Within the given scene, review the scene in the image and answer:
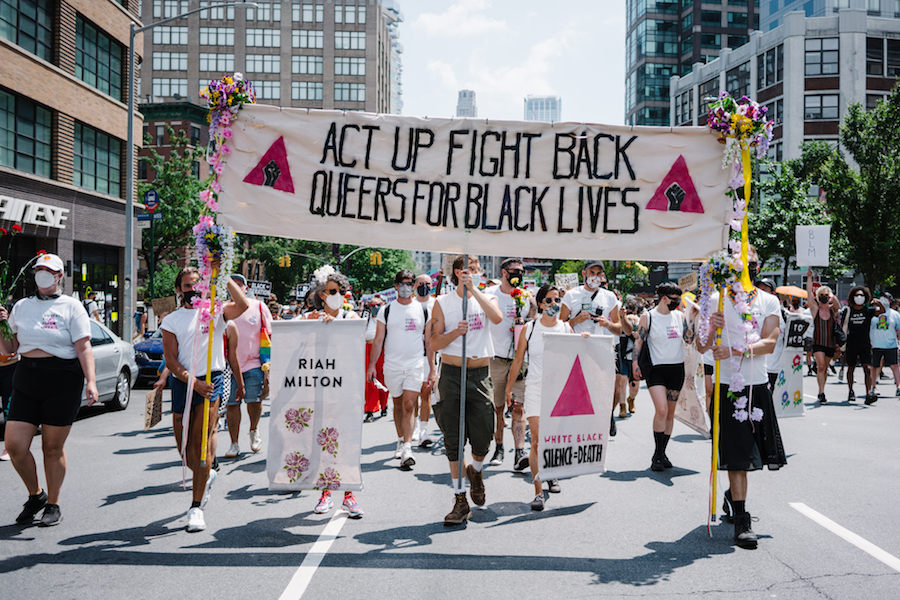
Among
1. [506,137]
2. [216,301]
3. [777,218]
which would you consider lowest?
[216,301]

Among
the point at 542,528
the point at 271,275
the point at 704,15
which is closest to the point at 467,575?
the point at 542,528

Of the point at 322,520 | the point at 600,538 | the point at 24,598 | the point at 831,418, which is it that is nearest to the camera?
the point at 24,598

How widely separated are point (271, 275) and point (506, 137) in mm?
61301

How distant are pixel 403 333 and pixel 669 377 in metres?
3.06

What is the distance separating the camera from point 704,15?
8012 centimetres

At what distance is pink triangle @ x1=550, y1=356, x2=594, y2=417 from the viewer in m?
6.55

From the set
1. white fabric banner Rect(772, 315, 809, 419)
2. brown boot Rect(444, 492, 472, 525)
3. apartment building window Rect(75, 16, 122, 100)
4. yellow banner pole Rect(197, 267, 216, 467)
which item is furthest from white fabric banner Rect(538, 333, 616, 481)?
apartment building window Rect(75, 16, 122, 100)

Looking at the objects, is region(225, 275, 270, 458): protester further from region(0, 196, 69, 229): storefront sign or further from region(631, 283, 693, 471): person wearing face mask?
region(0, 196, 69, 229): storefront sign

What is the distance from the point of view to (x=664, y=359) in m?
8.20

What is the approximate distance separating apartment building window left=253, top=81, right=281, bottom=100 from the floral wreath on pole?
81.1 m

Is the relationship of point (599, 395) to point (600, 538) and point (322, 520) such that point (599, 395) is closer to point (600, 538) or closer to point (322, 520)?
point (600, 538)

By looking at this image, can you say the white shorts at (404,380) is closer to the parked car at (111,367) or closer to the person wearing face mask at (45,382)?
the person wearing face mask at (45,382)

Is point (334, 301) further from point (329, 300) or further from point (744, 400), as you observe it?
point (744, 400)

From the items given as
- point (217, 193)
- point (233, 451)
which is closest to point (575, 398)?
point (217, 193)
